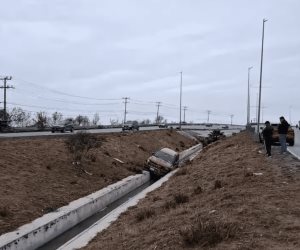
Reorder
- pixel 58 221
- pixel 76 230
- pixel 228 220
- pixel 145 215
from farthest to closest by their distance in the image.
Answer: pixel 76 230
pixel 58 221
pixel 145 215
pixel 228 220

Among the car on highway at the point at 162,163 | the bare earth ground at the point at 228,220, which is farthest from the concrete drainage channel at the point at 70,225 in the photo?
the car on highway at the point at 162,163

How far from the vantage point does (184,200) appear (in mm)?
16156

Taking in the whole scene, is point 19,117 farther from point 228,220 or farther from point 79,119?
point 228,220

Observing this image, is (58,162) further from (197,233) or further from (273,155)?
(197,233)

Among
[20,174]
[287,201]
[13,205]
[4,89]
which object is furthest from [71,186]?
[4,89]

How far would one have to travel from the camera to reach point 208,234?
9320mm

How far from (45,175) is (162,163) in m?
13.0

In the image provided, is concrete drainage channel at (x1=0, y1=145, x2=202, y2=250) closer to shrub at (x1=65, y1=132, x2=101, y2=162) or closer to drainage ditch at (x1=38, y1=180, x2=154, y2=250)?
drainage ditch at (x1=38, y1=180, x2=154, y2=250)

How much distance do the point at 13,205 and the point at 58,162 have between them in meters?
11.6

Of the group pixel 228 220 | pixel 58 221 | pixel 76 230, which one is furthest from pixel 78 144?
pixel 228 220

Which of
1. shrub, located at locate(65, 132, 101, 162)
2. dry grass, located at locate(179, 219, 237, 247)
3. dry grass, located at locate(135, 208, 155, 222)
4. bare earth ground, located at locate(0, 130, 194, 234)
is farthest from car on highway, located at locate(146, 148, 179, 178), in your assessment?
dry grass, located at locate(179, 219, 237, 247)

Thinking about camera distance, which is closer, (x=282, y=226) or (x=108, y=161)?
(x=282, y=226)

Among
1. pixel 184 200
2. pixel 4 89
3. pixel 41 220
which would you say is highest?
pixel 4 89

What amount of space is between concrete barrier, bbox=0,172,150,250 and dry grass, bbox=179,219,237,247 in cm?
657
